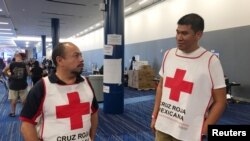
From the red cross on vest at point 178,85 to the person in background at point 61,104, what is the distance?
590 mm

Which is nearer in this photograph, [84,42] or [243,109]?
[243,109]

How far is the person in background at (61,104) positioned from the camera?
1.51 metres

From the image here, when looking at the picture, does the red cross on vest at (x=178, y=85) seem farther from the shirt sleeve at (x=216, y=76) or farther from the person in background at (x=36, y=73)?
the person in background at (x=36, y=73)

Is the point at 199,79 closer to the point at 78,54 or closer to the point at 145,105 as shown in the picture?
the point at 78,54

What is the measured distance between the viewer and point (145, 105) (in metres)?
6.93

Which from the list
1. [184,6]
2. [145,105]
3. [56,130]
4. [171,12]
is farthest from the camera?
[171,12]

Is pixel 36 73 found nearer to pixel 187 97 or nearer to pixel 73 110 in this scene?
pixel 73 110

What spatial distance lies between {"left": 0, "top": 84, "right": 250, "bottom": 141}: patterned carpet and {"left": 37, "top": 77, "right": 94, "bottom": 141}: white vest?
2.54 m

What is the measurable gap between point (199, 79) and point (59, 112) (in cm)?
93

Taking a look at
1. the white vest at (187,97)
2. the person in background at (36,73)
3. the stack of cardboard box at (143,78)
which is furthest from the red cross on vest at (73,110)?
the stack of cardboard box at (143,78)

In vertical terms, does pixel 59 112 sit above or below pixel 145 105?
above

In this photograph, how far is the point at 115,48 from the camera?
18.6 feet

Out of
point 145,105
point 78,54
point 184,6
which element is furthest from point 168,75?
point 184,6

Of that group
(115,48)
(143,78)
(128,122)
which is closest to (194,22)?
(128,122)
